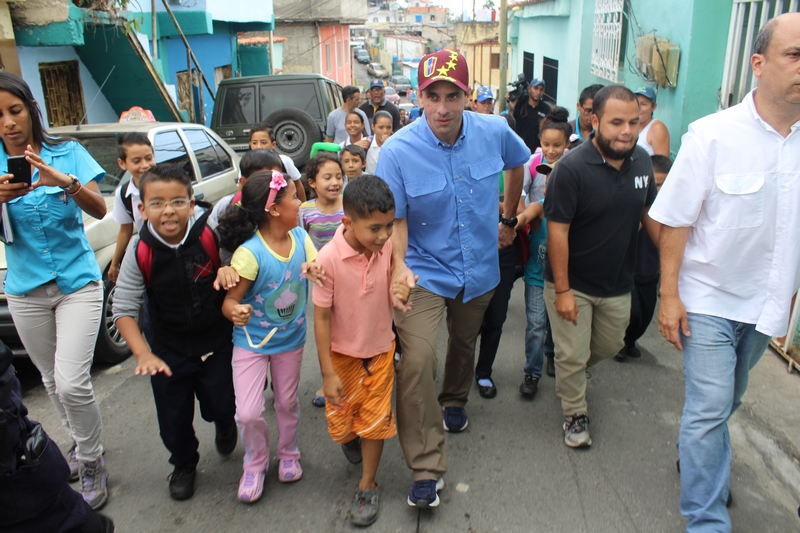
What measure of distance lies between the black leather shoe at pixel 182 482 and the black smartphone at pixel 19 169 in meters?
1.52

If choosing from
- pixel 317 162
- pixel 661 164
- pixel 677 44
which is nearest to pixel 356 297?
pixel 317 162

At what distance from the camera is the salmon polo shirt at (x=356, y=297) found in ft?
9.27

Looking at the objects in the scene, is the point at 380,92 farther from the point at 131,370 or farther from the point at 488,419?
the point at 488,419

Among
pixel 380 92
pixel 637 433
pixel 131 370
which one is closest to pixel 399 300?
pixel 637 433

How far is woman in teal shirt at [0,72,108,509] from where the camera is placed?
301 centimetres

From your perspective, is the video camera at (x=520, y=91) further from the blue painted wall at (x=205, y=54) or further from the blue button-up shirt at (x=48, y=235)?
the blue button-up shirt at (x=48, y=235)

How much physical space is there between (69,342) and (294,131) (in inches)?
268

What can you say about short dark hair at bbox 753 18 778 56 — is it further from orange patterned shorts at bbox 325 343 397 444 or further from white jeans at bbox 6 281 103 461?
white jeans at bbox 6 281 103 461

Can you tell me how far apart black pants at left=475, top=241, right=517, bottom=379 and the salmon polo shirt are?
1027 millimetres

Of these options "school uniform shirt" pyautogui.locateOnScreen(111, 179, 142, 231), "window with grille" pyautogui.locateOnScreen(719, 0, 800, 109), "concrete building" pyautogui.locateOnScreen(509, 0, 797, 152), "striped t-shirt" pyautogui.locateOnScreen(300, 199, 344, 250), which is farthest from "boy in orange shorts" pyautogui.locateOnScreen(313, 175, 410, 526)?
"window with grille" pyautogui.locateOnScreen(719, 0, 800, 109)

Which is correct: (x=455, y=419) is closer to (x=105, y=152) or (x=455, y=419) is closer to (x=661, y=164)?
(x=661, y=164)

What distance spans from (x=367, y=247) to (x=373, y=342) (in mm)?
457

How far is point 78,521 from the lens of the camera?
2.40 metres

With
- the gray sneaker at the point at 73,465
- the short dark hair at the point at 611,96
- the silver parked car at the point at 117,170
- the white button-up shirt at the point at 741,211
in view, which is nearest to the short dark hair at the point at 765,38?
the white button-up shirt at the point at 741,211
